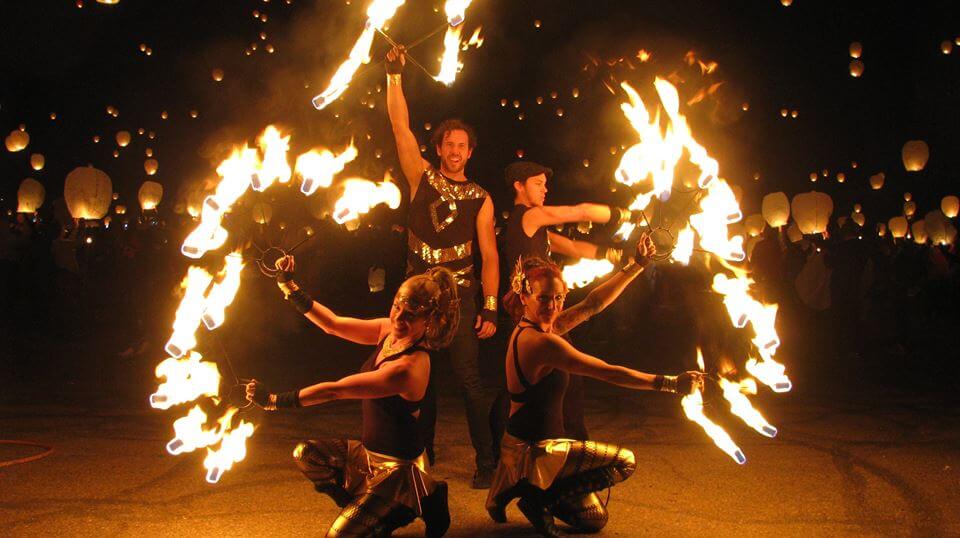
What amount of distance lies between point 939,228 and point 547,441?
26707 mm

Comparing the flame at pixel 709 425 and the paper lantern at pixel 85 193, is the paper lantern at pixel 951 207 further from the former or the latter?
the flame at pixel 709 425

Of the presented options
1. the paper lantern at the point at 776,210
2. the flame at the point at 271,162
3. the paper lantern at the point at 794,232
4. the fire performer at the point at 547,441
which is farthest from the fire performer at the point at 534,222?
the paper lantern at the point at 794,232

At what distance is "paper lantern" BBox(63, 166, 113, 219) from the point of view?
1789 cm

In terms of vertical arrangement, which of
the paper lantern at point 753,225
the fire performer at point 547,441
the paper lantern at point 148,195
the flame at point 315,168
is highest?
the paper lantern at point 148,195

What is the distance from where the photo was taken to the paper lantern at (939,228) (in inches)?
1048

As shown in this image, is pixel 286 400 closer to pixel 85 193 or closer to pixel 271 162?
pixel 271 162

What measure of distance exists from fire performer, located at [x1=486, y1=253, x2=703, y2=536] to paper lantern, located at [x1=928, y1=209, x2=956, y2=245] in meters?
25.9

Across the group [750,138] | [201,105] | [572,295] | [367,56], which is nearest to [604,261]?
[367,56]

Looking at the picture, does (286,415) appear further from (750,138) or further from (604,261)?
(750,138)

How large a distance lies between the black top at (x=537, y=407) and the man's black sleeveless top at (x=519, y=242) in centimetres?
99

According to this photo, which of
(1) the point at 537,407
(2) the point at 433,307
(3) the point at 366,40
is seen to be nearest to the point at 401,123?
(3) the point at 366,40

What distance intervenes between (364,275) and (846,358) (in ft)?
19.4

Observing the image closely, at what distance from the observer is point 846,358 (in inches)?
415

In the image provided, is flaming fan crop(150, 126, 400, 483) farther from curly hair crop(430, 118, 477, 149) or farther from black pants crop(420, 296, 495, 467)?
black pants crop(420, 296, 495, 467)
